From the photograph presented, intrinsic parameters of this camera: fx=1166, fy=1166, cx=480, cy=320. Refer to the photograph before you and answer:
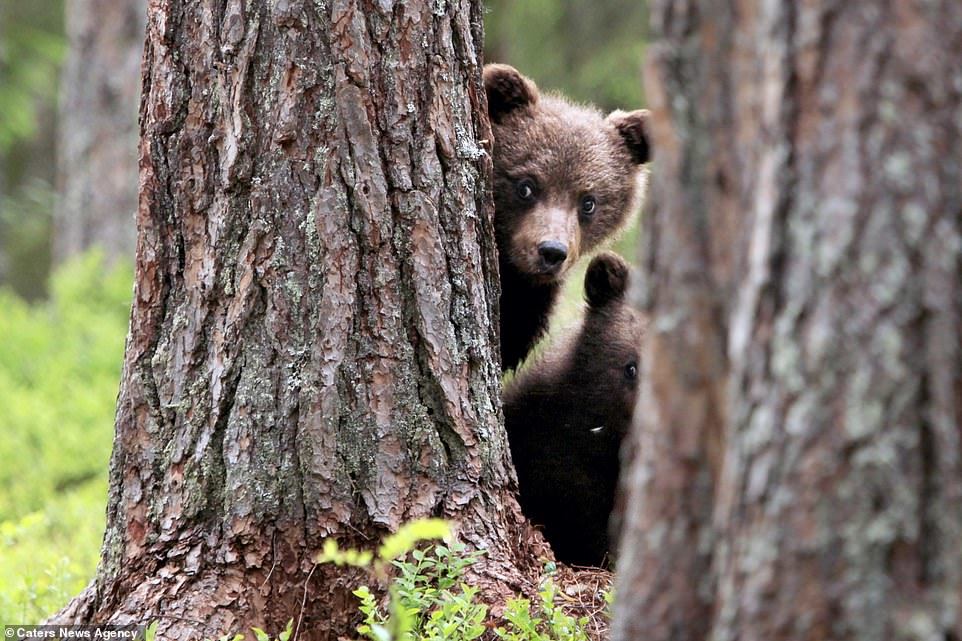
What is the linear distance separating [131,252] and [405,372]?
952cm

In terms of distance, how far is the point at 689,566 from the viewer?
2.16 meters

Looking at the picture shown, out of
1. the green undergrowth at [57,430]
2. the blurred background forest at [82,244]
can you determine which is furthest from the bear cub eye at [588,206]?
the green undergrowth at [57,430]

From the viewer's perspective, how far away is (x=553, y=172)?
5.50m

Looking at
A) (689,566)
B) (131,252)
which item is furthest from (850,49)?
(131,252)

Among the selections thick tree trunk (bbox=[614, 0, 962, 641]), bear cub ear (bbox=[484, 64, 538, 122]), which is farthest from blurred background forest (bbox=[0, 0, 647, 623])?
thick tree trunk (bbox=[614, 0, 962, 641])

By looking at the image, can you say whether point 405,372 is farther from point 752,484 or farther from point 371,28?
point 752,484

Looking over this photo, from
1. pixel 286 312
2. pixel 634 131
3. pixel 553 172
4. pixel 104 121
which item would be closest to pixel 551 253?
pixel 553 172

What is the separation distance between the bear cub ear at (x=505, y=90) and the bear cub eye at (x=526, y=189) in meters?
0.36

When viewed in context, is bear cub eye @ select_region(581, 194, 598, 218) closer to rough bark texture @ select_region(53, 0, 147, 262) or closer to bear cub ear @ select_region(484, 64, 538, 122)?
bear cub ear @ select_region(484, 64, 538, 122)

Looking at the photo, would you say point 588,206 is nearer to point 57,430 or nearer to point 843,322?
point 843,322

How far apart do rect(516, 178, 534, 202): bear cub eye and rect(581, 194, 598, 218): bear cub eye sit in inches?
15.2

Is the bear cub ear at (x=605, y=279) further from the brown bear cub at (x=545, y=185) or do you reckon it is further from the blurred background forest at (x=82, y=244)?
the blurred background forest at (x=82, y=244)

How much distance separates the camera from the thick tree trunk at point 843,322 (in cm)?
184

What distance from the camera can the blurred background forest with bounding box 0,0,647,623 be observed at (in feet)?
21.5
